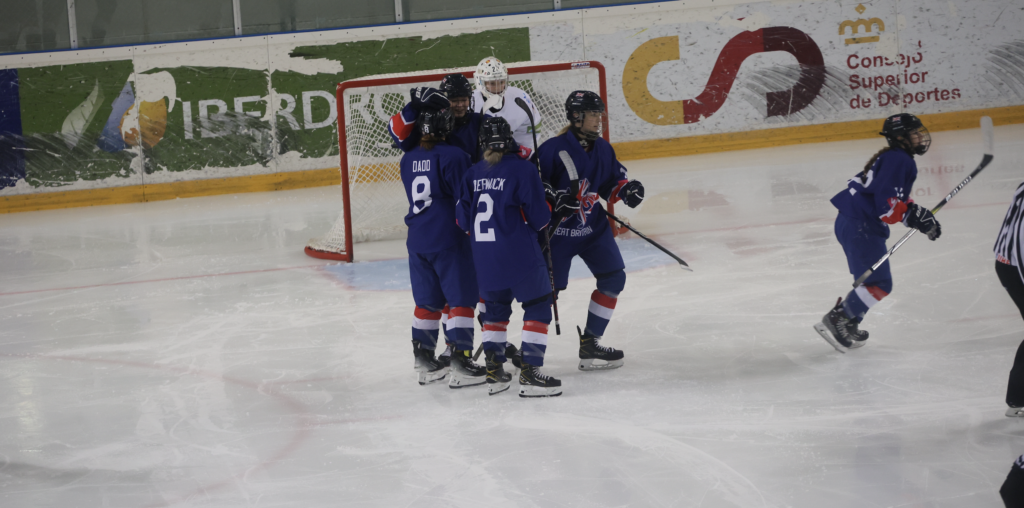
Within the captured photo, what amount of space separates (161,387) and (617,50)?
8.54m

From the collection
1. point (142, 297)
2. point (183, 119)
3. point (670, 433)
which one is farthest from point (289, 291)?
point (183, 119)

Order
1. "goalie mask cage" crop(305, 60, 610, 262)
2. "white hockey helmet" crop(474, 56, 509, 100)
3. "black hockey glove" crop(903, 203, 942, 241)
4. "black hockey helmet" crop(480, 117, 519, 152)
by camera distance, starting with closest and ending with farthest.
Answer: "black hockey helmet" crop(480, 117, 519, 152) → "black hockey glove" crop(903, 203, 942, 241) → "white hockey helmet" crop(474, 56, 509, 100) → "goalie mask cage" crop(305, 60, 610, 262)

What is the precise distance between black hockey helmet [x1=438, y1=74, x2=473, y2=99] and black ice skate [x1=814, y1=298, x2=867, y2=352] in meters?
1.71

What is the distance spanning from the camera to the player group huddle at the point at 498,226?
328 cm

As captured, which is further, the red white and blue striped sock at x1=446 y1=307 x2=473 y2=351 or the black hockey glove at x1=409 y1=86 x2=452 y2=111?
the red white and blue striped sock at x1=446 y1=307 x2=473 y2=351

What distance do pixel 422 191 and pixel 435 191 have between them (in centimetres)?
5

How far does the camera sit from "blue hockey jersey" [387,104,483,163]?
349 cm

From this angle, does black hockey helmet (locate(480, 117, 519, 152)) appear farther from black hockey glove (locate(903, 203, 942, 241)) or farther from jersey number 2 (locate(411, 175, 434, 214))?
black hockey glove (locate(903, 203, 942, 241))

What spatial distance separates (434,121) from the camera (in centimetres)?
343

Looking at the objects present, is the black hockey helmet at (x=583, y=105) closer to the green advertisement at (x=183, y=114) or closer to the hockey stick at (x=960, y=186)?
the hockey stick at (x=960, y=186)

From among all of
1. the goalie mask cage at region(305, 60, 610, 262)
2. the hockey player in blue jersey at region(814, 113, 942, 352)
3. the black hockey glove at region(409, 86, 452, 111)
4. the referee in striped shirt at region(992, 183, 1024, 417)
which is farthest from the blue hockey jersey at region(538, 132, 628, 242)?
the goalie mask cage at region(305, 60, 610, 262)

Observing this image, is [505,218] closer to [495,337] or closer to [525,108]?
[495,337]

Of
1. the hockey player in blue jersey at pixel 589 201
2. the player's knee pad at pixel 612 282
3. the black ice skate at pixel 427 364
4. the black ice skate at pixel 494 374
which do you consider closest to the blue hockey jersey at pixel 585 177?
the hockey player in blue jersey at pixel 589 201

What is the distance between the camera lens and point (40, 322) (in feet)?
17.0
